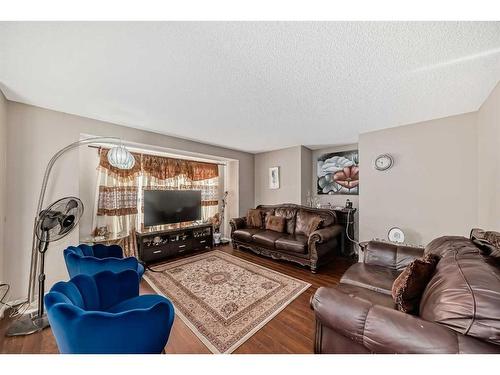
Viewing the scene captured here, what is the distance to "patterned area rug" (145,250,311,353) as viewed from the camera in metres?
1.67

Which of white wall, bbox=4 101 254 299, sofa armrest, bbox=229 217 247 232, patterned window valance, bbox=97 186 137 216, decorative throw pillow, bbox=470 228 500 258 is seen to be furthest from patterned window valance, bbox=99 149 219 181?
decorative throw pillow, bbox=470 228 500 258

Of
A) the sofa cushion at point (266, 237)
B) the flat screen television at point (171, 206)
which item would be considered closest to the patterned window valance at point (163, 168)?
the flat screen television at point (171, 206)

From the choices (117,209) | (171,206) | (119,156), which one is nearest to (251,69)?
(119,156)

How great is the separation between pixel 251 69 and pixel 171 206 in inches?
120

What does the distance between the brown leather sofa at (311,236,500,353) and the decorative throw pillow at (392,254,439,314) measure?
56mm

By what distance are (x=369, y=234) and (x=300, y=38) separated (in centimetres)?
316

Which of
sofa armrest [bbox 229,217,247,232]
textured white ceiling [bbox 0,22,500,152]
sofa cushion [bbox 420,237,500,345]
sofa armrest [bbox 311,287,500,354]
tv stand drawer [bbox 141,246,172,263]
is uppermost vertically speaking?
textured white ceiling [bbox 0,22,500,152]

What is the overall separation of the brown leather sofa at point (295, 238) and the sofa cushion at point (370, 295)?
4.28 feet

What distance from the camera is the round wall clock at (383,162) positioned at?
2.98m

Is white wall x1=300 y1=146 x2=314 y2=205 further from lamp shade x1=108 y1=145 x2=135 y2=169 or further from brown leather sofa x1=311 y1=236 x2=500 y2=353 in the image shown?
lamp shade x1=108 y1=145 x2=135 y2=169

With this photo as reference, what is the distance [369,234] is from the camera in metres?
3.20

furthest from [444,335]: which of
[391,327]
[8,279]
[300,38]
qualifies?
[8,279]

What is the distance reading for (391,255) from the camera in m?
2.05
